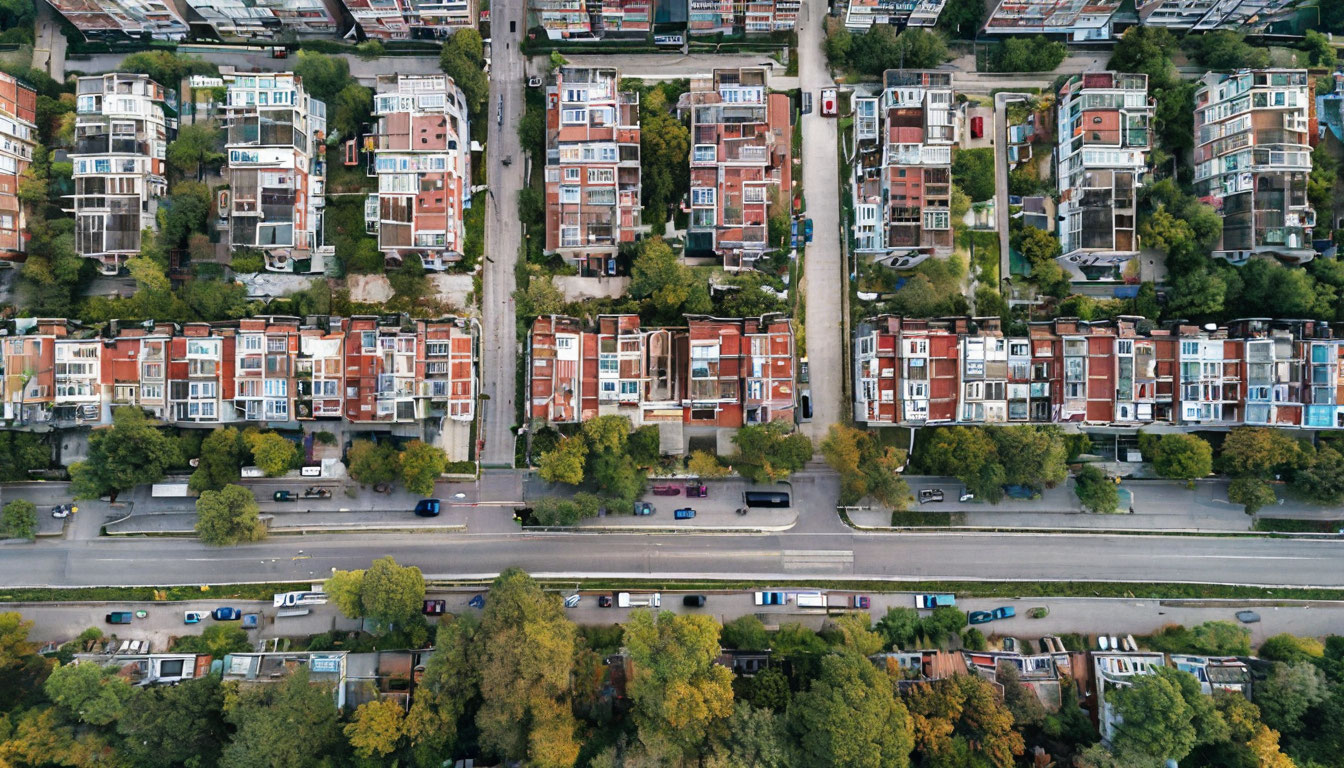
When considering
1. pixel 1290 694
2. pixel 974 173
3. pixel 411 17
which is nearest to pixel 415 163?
pixel 411 17

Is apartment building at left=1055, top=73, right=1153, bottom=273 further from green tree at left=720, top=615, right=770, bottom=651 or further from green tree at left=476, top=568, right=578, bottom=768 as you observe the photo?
green tree at left=476, top=568, right=578, bottom=768

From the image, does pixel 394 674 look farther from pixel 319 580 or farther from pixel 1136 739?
pixel 1136 739

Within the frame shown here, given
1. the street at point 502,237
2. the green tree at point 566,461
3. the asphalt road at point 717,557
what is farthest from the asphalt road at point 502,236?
the asphalt road at point 717,557

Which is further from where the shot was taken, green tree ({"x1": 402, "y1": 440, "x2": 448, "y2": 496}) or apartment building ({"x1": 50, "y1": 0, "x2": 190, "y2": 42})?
apartment building ({"x1": 50, "y1": 0, "x2": 190, "y2": 42})

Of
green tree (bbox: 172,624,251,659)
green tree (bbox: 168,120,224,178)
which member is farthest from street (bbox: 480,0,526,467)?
green tree (bbox: 172,624,251,659)

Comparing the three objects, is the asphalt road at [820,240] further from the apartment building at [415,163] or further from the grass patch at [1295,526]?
the grass patch at [1295,526]

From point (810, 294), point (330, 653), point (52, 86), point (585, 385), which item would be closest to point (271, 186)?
point (52, 86)
